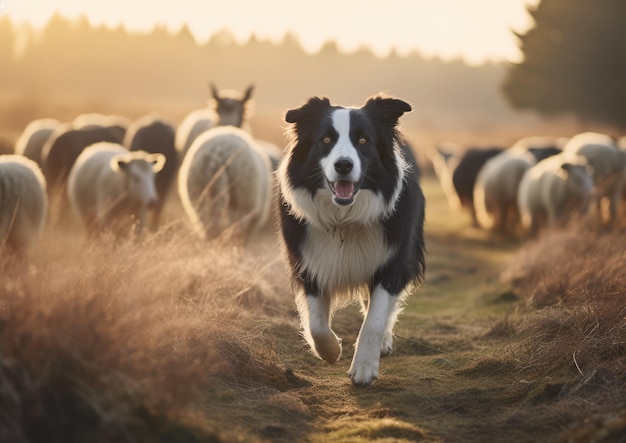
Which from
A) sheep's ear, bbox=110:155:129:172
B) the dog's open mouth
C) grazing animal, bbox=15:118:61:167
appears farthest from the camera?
grazing animal, bbox=15:118:61:167

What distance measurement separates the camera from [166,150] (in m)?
14.5

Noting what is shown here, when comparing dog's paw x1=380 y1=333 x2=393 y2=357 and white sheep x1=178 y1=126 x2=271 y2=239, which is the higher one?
white sheep x1=178 y1=126 x2=271 y2=239

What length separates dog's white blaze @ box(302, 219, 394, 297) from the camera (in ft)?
20.5

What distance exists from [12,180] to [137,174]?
2290 millimetres

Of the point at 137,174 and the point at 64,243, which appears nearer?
the point at 64,243

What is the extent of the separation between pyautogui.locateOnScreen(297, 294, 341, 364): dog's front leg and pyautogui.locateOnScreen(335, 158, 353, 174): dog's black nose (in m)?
1.14

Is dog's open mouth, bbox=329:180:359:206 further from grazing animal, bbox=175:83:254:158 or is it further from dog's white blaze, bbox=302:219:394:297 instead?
grazing animal, bbox=175:83:254:158

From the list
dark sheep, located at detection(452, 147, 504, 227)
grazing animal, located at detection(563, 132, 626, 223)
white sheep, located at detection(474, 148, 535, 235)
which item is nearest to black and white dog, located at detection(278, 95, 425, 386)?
grazing animal, located at detection(563, 132, 626, 223)

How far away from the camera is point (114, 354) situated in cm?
408

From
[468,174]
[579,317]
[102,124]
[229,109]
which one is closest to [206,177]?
[229,109]

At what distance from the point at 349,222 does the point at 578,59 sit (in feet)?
123

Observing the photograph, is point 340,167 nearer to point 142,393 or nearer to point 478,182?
point 142,393

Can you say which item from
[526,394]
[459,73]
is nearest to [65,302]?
[526,394]

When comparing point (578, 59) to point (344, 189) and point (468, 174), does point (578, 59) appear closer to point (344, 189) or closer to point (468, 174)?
point (468, 174)
